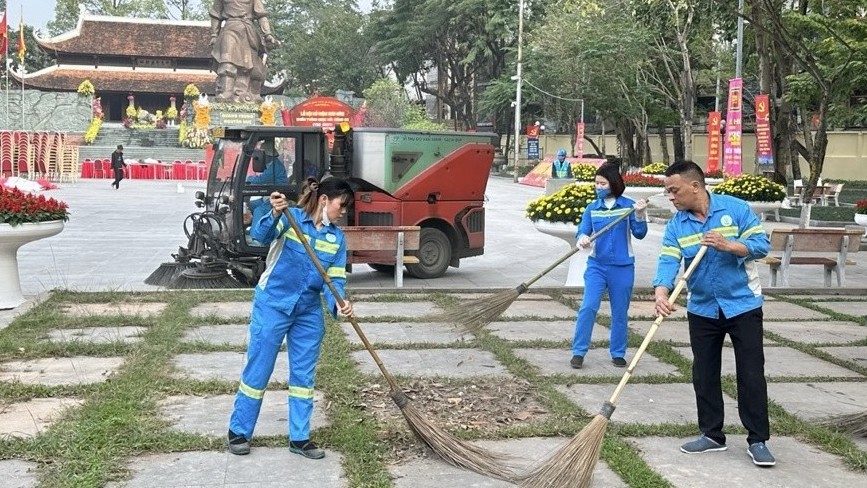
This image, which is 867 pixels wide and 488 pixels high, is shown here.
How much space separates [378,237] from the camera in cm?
1046

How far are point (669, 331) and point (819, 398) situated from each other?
7.70 feet

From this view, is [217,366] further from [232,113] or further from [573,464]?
[232,113]

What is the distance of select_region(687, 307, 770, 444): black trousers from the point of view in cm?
469

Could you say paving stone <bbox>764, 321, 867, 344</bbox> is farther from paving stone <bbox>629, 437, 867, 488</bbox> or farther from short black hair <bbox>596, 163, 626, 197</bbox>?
paving stone <bbox>629, 437, 867, 488</bbox>

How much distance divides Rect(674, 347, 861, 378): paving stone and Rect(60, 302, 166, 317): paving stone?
4941mm

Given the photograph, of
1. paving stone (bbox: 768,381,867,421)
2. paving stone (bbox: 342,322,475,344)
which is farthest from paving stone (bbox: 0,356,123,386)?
paving stone (bbox: 768,381,867,421)

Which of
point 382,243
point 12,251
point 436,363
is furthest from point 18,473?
point 382,243

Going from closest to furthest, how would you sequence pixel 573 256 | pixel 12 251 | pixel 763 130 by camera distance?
pixel 12 251 < pixel 573 256 < pixel 763 130

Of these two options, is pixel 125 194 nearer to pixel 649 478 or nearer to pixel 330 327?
pixel 330 327

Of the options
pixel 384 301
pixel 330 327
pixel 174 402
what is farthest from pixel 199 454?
pixel 384 301

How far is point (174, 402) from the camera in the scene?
18.5 feet

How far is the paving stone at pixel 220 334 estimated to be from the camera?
24.6ft

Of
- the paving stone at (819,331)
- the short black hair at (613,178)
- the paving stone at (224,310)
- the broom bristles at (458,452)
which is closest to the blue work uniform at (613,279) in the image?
the short black hair at (613,178)

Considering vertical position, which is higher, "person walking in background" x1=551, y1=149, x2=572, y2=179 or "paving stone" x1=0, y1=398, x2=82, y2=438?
"person walking in background" x1=551, y1=149, x2=572, y2=179
